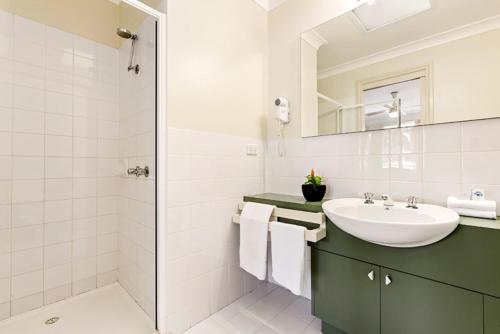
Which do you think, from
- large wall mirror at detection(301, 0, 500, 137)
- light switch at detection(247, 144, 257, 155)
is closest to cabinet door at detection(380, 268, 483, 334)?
large wall mirror at detection(301, 0, 500, 137)

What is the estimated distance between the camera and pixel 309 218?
52.4 inches

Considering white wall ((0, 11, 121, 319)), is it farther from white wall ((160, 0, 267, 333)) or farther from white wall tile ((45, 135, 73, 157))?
white wall ((160, 0, 267, 333))

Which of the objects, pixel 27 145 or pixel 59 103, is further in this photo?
pixel 59 103

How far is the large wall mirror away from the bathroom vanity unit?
2.00 feet

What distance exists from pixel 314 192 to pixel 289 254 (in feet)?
1.39

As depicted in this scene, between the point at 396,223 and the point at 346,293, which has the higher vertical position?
the point at 396,223

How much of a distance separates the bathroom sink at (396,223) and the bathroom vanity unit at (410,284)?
82 millimetres

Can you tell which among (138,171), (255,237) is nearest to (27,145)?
(138,171)

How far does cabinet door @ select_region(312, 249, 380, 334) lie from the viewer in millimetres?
1135

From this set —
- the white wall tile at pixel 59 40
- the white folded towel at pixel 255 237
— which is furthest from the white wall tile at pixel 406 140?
the white wall tile at pixel 59 40

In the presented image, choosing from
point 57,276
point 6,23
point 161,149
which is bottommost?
point 57,276

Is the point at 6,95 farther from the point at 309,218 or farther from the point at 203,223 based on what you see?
the point at 309,218

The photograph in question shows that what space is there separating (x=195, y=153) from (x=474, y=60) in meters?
1.56

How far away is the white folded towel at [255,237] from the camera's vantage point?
57.6 inches
